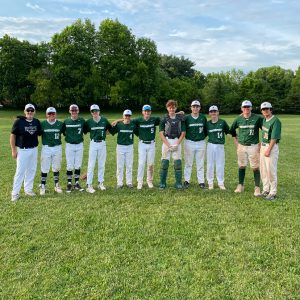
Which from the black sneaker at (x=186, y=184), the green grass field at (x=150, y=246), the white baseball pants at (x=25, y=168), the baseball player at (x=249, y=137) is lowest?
the green grass field at (x=150, y=246)

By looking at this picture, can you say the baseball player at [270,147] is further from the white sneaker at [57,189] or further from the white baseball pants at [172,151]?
the white sneaker at [57,189]

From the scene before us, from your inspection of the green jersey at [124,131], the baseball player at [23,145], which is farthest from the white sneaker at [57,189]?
the green jersey at [124,131]

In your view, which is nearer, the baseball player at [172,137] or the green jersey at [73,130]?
the green jersey at [73,130]

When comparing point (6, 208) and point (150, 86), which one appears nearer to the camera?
point (6, 208)

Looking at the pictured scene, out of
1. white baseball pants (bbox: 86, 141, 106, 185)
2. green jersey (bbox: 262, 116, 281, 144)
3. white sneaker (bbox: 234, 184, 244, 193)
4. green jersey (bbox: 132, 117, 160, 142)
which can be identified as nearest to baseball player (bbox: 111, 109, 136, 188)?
green jersey (bbox: 132, 117, 160, 142)

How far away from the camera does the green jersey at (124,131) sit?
8.81m

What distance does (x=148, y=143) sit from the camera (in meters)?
8.92

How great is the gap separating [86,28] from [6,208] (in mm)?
52519

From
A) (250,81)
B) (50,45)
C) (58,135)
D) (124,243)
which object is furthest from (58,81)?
(124,243)

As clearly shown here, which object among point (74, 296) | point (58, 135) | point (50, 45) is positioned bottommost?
point (74, 296)

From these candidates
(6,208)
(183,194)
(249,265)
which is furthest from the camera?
(183,194)

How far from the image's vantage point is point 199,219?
648 cm

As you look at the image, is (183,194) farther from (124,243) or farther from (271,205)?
(124,243)

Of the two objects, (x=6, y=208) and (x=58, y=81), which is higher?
(x=58, y=81)
